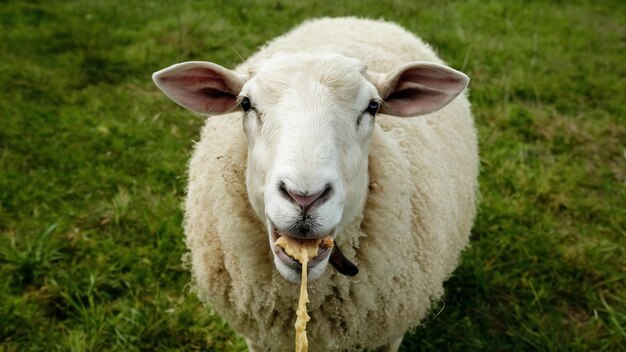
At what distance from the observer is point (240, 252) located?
1.96 m

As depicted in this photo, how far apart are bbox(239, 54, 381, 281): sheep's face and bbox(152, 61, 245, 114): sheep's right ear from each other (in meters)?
0.12

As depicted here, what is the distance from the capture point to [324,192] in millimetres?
1426

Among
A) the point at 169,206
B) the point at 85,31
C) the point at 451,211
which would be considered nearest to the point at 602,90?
the point at 451,211

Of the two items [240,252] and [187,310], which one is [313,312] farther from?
[187,310]

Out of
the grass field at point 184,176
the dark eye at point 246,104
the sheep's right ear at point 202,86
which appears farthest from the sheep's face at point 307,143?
the grass field at point 184,176

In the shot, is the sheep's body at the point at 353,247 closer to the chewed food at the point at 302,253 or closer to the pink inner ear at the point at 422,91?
the pink inner ear at the point at 422,91

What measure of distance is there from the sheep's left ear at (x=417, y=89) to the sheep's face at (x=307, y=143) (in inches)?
4.8

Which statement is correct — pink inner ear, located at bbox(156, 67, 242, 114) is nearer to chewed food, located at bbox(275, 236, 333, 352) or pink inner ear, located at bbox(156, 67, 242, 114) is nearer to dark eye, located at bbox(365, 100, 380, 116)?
dark eye, located at bbox(365, 100, 380, 116)

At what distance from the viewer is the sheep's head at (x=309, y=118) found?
56.2 inches

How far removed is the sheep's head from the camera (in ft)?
4.68

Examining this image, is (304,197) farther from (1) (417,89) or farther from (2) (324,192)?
(1) (417,89)

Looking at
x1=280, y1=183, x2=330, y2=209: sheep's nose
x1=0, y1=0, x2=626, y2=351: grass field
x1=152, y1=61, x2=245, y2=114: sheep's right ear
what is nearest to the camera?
x1=280, y1=183, x2=330, y2=209: sheep's nose

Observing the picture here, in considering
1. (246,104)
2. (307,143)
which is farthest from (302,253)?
(246,104)

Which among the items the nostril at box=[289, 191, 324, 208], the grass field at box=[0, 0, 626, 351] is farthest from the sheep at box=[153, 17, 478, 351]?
the grass field at box=[0, 0, 626, 351]
